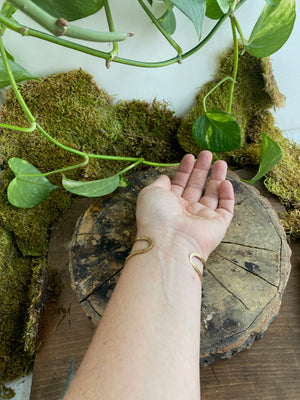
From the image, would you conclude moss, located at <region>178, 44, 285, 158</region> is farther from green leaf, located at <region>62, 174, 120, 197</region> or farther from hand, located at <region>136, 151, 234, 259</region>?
green leaf, located at <region>62, 174, 120, 197</region>

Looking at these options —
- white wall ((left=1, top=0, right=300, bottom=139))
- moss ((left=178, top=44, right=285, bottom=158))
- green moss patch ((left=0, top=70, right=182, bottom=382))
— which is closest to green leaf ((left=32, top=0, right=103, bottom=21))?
white wall ((left=1, top=0, right=300, bottom=139))

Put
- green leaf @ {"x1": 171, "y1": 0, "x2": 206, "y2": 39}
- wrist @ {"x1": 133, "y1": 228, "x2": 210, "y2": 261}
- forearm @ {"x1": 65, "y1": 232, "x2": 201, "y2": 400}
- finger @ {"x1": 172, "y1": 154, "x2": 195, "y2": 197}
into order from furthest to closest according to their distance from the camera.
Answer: finger @ {"x1": 172, "y1": 154, "x2": 195, "y2": 197}, wrist @ {"x1": 133, "y1": 228, "x2": 210, "y2": 261}, green leaf @ {"x1": 171, "y1": 0, "x2": 206, "y2": 39}, forearm @ {"x1": 65, "y1": 232, "x2": 201, "y2": 400}

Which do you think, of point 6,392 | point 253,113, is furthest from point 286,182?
point 6,392

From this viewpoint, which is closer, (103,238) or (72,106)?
(103,238)

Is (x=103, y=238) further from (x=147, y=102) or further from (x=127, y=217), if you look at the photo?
(x=147, y=102)

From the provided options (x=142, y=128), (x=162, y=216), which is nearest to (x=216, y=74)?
(x=142, y=128)

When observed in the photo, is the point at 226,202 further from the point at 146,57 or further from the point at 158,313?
the point at 146,57
